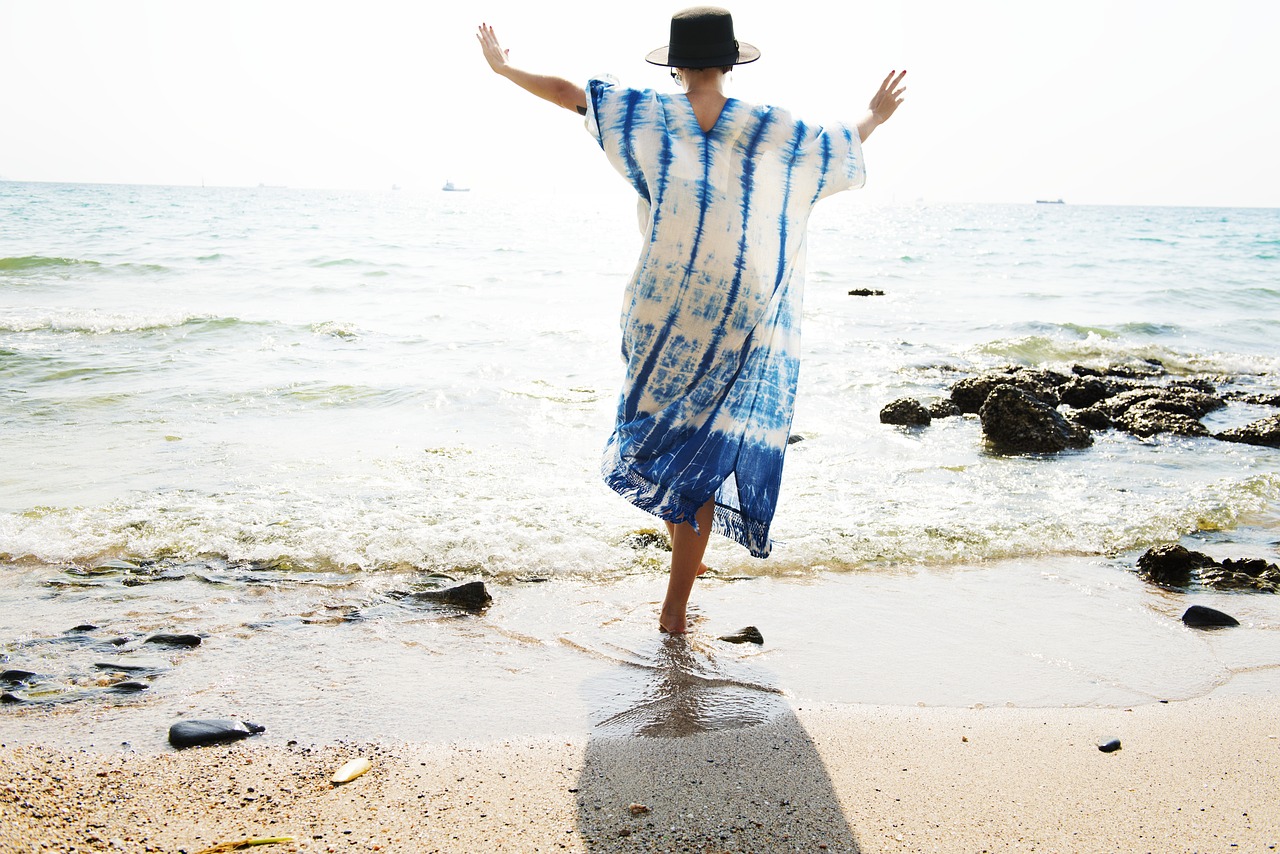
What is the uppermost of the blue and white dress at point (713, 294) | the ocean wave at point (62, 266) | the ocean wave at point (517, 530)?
the blue and white dress at point (713, 294)

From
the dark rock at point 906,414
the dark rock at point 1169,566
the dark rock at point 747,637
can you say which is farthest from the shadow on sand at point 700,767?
the dark rock at point 906,414

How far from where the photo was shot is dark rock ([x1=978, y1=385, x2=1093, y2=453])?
6879 millimetres

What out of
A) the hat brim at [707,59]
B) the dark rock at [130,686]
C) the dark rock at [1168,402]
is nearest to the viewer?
the dark rock at [130,686]

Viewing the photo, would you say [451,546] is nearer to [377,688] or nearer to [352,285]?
[377,688]

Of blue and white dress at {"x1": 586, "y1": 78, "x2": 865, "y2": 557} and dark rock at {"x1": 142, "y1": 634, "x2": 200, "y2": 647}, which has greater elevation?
blue and white dress at {"x1": 586, "y1": 78, "x2": 865, "y2": 557}

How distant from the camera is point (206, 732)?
2.45 m

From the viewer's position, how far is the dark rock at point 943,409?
7.99 metres

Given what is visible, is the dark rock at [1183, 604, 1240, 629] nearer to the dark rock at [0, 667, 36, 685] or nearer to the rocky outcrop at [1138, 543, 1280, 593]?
the rocky outcrop at [1138, 543, 1280, 593]

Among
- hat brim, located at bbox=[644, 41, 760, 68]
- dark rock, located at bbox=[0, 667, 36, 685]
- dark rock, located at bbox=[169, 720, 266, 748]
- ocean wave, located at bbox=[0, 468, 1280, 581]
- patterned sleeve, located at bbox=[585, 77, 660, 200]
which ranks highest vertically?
hat brim, located at bbox=[644, 41, 760, 68]

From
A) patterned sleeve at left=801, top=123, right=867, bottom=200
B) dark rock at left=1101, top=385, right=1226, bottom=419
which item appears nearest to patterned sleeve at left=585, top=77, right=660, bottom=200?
patterned sleeve at left=801, top=123, right=867, bottom=200

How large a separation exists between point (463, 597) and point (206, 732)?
1.28m

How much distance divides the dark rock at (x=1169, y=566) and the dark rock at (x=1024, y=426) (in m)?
2.64

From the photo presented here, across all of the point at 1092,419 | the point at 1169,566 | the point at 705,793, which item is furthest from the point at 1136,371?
the point at 705,793

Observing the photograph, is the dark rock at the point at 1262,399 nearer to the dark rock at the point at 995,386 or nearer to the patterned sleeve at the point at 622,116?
the dark rock at the point at 995,386
